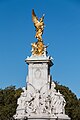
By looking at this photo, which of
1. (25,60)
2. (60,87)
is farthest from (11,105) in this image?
(25,60)

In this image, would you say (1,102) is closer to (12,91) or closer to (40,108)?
(12,91)

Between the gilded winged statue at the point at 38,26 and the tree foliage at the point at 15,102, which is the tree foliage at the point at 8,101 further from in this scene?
the gilded winged statue at the point at 38,26

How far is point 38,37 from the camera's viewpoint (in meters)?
35.1

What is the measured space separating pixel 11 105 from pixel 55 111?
15.0 m

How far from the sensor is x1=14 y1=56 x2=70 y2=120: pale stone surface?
32656 mm

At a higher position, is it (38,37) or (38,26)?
(38,26)

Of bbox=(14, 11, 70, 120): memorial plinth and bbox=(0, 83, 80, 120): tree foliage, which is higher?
bbox=(0, 83, 80, 120): tree foliage

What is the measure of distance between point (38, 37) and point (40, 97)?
5.12 metres

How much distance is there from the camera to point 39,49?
34.6m

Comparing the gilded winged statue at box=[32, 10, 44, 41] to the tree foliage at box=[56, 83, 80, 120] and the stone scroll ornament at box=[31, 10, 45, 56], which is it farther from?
the tree foliage at box=[56, 83, 80, 120]

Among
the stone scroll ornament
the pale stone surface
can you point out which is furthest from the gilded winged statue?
the pale stone surface

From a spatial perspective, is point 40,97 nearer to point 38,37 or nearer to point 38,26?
point 38,37

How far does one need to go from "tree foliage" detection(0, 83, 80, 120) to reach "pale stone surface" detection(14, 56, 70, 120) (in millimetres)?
13187

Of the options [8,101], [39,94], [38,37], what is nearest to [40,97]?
[39,94]
